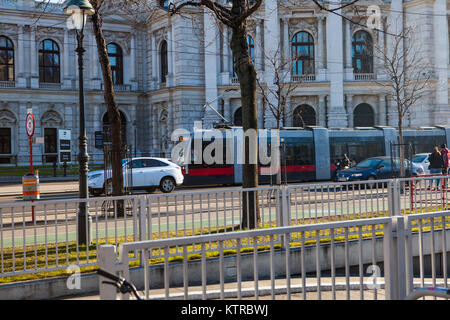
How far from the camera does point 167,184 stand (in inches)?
938

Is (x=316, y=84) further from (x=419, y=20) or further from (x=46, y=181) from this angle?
(x=46, y=181)

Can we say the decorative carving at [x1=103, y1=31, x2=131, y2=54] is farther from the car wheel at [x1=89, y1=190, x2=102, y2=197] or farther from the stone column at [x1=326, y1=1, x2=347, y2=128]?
the car wheel at [x1=89, y1=190, x2=102, y2=197]

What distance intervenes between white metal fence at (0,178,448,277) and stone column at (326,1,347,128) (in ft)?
107

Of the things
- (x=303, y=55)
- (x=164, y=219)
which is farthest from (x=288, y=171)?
(x=164, y=219)

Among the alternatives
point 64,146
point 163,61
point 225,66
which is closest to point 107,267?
point 225,66

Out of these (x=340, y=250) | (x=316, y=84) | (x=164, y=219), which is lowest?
(x=340, y=250)

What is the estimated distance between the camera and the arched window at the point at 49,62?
45.6m

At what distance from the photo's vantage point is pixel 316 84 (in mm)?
43812

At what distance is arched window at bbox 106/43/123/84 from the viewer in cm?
4788

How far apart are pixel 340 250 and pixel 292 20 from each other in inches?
1494

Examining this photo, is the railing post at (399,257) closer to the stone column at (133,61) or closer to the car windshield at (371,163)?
the car windshield at (371,163)

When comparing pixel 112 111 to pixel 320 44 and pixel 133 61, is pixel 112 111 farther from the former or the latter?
pixel 133 61

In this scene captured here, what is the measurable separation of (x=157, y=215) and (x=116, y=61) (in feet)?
136
